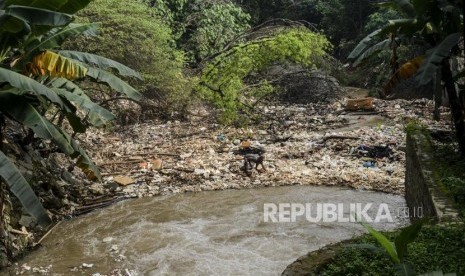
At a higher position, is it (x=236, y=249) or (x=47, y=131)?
(x=47, y=131)

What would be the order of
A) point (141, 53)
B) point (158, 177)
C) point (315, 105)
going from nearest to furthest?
point (158, 177)
point (141, 53)
point (315, 105)

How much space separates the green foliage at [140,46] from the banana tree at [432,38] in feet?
23.6

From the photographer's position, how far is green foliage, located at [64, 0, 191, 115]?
11.8 meters

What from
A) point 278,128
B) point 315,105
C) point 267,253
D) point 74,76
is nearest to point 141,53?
point 278,128

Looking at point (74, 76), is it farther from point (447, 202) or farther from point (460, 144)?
point (460, 144)

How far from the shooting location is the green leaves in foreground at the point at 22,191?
438 cm

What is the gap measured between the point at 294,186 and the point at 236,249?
2767 millimetres

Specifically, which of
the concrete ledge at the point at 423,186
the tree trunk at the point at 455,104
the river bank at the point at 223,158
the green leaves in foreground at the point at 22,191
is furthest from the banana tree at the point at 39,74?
the tree trunk at the point at 455,104

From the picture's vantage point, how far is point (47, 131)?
5137 millimetres

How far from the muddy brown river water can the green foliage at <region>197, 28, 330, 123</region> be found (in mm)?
4379

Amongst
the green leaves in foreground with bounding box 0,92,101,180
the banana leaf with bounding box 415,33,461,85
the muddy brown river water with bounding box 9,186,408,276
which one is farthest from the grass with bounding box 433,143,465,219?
the green leaves in foreground with bounding box 0,92,101,180

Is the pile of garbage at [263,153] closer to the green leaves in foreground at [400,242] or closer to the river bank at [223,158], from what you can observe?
the river bank at [223,158]

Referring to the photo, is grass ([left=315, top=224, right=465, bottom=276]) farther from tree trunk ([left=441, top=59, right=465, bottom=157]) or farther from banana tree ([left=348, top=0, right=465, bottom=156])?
tree trunk ([left=441, top=59, right=465, bottom=157])

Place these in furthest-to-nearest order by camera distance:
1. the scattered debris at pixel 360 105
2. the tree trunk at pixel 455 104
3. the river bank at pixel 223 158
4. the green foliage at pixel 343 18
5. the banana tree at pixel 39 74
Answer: the green foliage at pixel 343 18 → the scattered debris at pixel 360 105 → the river bank at pixel 223 158 → the tree trunk at pixel 455 104 → the banana tree at pixel 39 74
